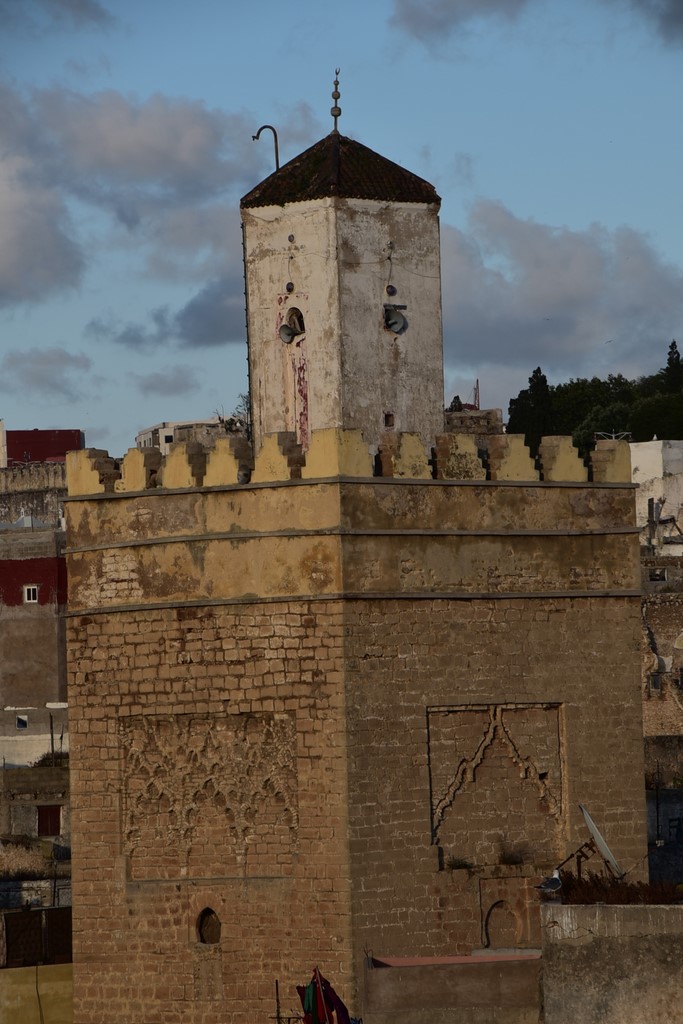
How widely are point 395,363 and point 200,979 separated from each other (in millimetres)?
6189

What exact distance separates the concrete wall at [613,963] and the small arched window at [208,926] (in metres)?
3.83

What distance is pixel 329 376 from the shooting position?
2220cm

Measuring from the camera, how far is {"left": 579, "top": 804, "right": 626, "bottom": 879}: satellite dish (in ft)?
69.3

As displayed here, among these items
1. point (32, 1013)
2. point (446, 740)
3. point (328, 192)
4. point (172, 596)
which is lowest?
point (32, 1013)

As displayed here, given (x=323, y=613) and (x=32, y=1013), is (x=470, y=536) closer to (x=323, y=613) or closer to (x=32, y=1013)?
(x=323, y=613)

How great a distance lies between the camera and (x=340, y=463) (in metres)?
21.0

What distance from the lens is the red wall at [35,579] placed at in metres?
41.2

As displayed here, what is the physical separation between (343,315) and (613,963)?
6.99m

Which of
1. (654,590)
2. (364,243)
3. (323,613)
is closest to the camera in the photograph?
(323,613)

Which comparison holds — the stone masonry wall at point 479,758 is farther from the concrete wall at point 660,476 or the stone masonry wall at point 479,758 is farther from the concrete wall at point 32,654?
the concrete wall at point 660,476

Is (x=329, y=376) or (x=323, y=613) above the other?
(x=329, y=376)

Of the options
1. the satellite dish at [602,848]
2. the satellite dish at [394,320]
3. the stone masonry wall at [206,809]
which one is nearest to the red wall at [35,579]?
the stone masonry wall at [206,809]

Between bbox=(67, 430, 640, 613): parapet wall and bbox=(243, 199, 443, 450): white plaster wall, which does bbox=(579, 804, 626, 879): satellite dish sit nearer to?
bbox=(67, 430, 640, 613): parapet wall

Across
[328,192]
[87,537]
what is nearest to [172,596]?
[87,537]
